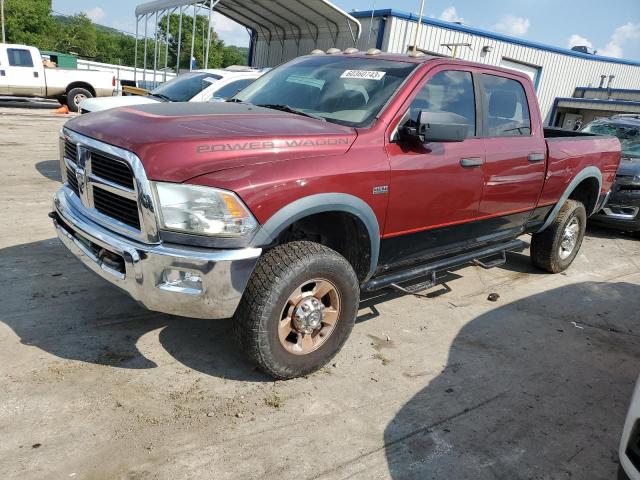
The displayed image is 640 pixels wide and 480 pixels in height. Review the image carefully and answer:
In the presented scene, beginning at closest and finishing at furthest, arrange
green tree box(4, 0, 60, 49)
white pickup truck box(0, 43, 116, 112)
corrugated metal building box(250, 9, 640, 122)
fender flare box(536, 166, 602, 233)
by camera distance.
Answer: fender flare box(536, 166, 602, 233) < white pickup truck box(0, 43, 116, 112) < corrugated metal building box(250, 9, 640, 122) < green tree box(4, 0, 60, 49)

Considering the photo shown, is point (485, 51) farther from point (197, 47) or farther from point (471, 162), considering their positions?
point (197, 47)

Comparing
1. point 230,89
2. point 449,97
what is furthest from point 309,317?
point 230,89

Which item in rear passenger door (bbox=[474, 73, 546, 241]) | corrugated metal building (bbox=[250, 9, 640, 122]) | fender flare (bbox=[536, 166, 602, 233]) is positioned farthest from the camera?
corrugated metal building (bbox=[250, 9, 640, 122])

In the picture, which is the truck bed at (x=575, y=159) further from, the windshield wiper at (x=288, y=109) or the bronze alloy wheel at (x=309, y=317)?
the bronze alloy wheel at (x=309, y=317)

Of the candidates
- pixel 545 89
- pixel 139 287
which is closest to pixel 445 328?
pixel 139 287

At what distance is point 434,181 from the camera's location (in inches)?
144

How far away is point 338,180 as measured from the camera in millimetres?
3061

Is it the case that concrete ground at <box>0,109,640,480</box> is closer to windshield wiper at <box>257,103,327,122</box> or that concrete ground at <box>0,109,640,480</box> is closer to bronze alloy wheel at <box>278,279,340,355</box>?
bronze alloy wheel at <box>278,279,340,355</box>

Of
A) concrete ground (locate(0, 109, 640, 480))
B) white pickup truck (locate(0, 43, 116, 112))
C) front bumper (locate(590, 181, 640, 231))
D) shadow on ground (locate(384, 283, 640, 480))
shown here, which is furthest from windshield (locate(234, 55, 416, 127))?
white pickup truck (locate(0, 43, 116, 112))

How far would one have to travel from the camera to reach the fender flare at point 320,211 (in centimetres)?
280

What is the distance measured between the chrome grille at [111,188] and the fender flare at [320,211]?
0.57 meters

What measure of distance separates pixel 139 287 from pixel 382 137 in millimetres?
1732

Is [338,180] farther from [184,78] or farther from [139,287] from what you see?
[184,78]

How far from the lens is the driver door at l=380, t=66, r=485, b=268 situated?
347cm
